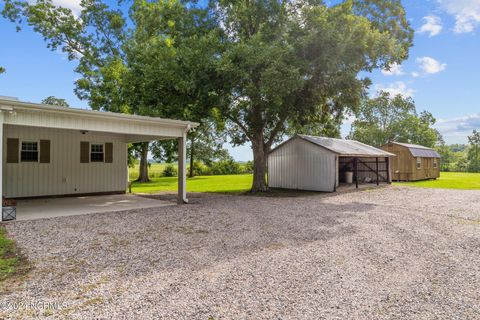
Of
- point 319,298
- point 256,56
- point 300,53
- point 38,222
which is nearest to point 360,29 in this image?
point 300,53

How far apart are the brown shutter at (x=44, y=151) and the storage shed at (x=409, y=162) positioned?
23288mm

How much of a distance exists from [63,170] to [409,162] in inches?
917

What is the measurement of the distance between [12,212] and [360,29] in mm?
14121

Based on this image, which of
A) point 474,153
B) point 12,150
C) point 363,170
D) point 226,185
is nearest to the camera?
point 12,150

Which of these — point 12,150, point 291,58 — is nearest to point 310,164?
point 291,58

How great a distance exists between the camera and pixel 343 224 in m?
7.94

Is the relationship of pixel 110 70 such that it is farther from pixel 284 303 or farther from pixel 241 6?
pixel 284 303

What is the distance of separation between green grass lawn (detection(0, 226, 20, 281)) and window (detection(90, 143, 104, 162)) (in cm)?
776

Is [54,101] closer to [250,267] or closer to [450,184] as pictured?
[250,267]

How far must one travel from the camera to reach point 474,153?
47.6 metres

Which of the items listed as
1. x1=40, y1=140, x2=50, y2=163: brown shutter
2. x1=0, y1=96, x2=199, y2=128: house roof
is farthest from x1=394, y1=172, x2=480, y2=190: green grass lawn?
x1=40, y1=140, x2=50, y2=163: brown shutter

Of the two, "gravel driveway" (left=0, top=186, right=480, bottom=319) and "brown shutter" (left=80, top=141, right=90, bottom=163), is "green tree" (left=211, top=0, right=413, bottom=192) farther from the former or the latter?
"gravel driveway" (left=0, top=186, right=480, bottom=319)

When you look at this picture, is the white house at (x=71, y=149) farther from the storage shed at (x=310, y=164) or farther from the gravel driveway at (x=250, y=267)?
the storage shed at (x=310, y=164)

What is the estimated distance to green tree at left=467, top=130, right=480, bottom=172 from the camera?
4306 centimetres
